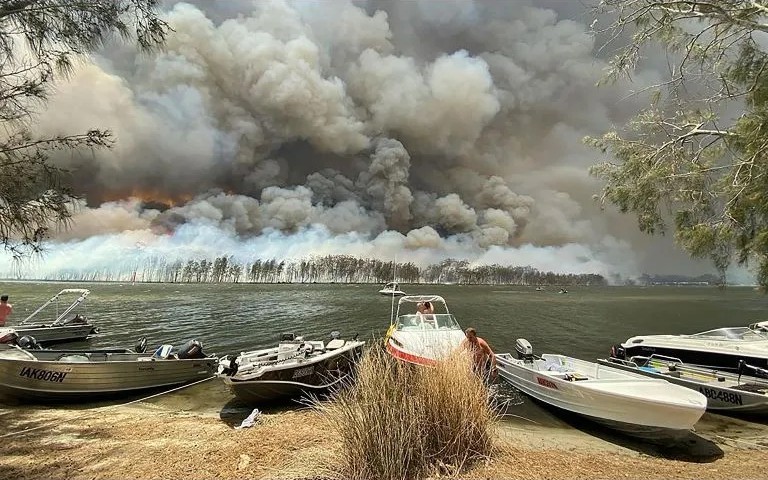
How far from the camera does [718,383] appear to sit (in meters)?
11.4

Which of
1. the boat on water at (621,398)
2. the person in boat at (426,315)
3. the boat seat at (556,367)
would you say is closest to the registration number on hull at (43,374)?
the person in boat at (426,315)

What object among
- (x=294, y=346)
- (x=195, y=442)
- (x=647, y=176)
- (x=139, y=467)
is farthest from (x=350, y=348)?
(x=647, y=176)

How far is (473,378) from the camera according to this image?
18.9ft

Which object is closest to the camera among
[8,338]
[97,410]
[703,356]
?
[97,410]

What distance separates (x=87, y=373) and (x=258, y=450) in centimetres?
807

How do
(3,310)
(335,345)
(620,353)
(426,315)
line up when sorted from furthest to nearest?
1. (3,310)
2. (620,353)
3. (426,315)
4. (335,345)

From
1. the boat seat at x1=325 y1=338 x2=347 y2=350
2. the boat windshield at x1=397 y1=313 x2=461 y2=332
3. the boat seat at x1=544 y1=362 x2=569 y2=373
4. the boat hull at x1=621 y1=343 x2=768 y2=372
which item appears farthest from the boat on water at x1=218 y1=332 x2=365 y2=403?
the boat hull at x1=621 y1=343 x2=768 y2=372

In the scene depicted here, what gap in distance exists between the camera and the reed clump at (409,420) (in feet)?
15.4

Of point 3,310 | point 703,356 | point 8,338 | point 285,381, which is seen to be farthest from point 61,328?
point 703,356

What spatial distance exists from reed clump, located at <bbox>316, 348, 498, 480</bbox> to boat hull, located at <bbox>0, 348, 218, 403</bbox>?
942 cm

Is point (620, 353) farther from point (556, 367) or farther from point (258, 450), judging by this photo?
point (258, 450)

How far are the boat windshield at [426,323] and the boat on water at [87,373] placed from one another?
7359 millimetres

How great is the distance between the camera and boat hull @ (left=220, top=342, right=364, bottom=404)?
34.7ft

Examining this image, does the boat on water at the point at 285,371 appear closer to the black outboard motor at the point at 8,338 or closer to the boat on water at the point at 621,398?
the boat on water at the point at 621,398
